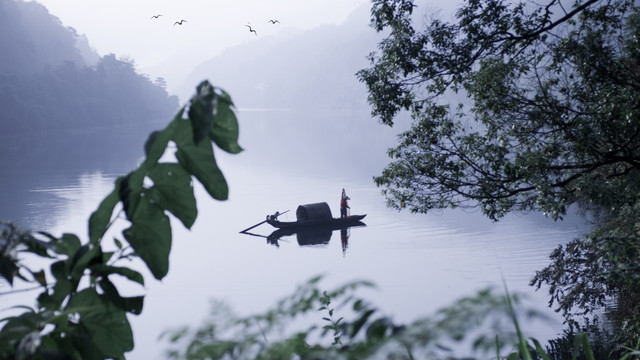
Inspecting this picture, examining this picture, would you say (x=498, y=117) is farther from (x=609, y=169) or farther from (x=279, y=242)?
(x=279, y=242)

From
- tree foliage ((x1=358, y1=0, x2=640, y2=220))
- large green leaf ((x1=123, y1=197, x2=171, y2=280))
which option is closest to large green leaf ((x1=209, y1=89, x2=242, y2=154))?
large green leaf ((x1=123, y1=197, x2=171, y2=280))

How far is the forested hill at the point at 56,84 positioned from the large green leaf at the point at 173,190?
236ft

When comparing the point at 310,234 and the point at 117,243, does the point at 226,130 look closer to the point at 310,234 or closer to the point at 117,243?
the point at 117,243

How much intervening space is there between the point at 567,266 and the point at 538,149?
8.69 feet

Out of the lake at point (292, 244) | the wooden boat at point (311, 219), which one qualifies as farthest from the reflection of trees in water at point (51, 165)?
the wooden boat at point (311, 219)

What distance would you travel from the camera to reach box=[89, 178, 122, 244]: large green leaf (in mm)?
1030

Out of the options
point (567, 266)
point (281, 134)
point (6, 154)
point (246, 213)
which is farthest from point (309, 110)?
point (567, 266)

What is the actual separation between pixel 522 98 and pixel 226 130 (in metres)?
10.5

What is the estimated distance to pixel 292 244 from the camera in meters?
28.9

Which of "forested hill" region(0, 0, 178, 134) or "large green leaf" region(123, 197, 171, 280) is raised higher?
"forested hill" region(0, 0, 178, 134)

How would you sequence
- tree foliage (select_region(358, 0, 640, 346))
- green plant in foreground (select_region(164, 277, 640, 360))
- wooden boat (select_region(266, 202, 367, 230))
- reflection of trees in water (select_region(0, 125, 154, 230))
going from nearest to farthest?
1. green plant in foreground (select_region(164, 277, 640, 360))
2. tree foliage (select_region(358, 0, 640, 346))
3. wooden boat (select_region(266, 202, 367, 230))
4. reflection of trees in water (select_region(0, 125, 154, 230))

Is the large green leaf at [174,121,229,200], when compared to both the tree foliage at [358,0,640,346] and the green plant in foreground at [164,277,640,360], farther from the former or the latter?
the tree foliage at [358,0,640,346]

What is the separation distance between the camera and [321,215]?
29250 millimetres

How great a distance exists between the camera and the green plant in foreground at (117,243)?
3.24 feet
